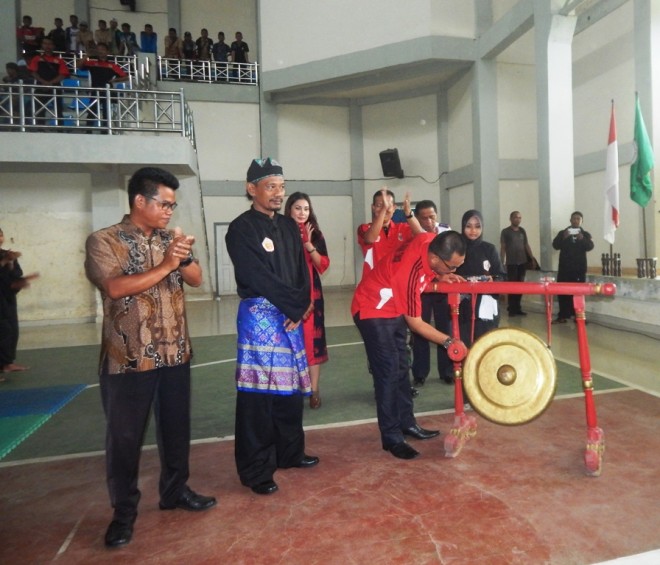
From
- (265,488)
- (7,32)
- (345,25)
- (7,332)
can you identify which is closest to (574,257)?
(265,488)

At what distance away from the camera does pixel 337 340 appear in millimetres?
7875

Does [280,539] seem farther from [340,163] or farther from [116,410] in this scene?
[340,163]

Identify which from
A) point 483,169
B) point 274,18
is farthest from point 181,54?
point 483,169

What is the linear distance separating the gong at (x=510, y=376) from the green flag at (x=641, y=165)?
6563mm

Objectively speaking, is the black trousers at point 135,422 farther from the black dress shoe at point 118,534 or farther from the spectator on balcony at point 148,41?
the spectator on balcony at point 148,41

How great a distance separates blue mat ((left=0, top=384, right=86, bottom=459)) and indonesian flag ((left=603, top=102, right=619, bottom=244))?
782 centimetres

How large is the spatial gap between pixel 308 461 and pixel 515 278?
7.71m

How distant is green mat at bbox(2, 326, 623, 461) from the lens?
404cm

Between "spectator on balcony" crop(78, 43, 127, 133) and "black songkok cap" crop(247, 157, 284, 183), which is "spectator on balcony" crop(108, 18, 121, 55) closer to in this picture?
"spectator on balcony" crop(78, 43, 127, 133)

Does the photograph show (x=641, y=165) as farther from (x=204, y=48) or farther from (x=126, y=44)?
(x=126, y=44)

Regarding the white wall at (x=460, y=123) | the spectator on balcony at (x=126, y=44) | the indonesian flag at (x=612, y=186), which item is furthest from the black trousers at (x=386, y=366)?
the spectator on balcony at (x=126, y=44)

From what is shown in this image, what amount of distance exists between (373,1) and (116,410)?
12.9m

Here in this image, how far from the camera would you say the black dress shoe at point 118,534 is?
8.10 feet

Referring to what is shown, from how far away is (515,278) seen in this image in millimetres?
10047
